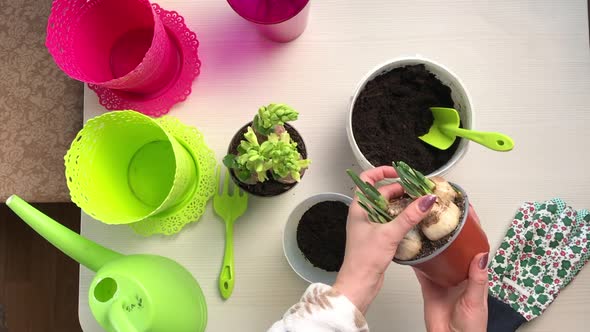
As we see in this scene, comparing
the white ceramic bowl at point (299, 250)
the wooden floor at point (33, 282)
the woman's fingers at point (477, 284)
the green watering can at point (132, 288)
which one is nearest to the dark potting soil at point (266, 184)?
the white ceramic bowl at point (299, 250)

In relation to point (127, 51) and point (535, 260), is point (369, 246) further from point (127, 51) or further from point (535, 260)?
point (127, 51)

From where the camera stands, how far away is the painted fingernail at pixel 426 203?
0.48 metres

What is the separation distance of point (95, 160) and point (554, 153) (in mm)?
620

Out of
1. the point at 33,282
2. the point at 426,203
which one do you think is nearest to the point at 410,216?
the point at 426,203

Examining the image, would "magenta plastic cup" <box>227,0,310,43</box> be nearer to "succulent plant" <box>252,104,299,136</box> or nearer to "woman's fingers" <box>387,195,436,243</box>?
"succulent plant" <box>252,104,299,136</box>

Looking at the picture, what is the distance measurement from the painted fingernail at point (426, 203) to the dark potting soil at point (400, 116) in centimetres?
14

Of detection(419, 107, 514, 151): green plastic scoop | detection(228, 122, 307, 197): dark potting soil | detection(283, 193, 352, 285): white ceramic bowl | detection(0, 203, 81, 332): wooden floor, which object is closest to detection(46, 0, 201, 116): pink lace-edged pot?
detection(228, 122, 307, 197): dark potting soil

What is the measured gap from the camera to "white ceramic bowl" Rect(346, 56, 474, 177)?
23.6 inches

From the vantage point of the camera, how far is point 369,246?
0.52m

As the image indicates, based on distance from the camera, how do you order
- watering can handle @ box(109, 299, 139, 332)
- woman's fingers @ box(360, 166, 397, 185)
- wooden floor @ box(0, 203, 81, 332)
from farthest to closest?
wooden floor @ box(0, 203, 81, 332) → woman's fingers @ box(360, 166, 397, 185) → watering can handle @ box(109, 299, 139, 332)

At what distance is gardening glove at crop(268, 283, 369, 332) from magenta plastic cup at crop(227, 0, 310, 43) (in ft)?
1.13

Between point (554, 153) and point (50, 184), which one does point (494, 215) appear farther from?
point (50, 184)

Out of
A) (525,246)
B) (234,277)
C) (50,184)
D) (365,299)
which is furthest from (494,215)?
(50,184)

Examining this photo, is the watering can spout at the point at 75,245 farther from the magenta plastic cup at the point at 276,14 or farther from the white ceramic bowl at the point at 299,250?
the magenta plastic cup at the point at 276,14
